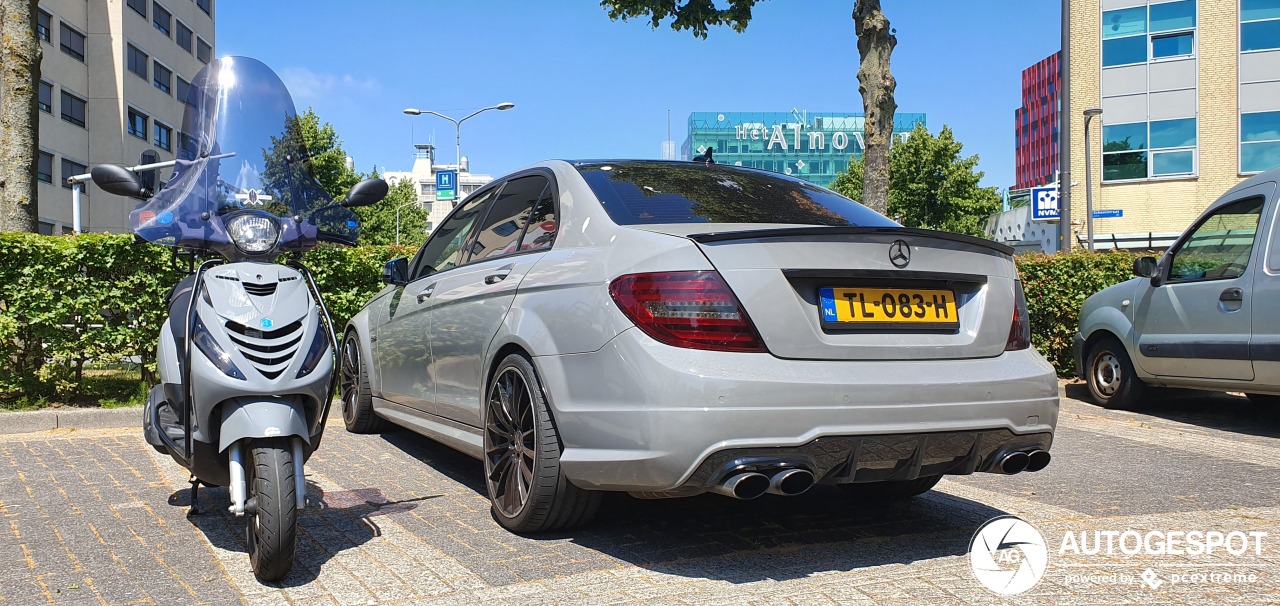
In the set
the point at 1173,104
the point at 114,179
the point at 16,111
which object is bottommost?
the point at 114,179

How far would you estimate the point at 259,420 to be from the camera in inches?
136

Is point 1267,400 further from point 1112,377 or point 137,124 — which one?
point 137,124

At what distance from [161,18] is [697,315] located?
56318mm

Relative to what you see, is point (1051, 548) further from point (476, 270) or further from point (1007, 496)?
point (476, 270)

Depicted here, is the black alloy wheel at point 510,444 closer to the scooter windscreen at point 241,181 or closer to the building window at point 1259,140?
the scooter windscreen at point 241,181

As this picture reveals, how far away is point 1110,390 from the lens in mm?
9094

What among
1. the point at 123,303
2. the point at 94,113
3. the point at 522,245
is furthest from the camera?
→ the point at 94,113

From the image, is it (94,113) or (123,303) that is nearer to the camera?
(123,303)

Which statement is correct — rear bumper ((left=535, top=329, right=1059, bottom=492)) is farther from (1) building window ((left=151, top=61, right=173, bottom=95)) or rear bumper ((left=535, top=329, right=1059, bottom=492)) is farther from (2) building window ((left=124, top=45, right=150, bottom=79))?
(1) building window ((left=151, top=61, right=173, bottom=95))

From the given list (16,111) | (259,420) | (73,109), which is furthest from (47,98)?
(259,420)

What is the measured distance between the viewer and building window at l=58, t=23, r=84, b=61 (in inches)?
1693

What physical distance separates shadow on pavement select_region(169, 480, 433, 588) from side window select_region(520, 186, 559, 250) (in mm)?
1342

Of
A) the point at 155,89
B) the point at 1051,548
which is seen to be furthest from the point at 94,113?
the point at 1051,548

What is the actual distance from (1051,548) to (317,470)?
3790mm
